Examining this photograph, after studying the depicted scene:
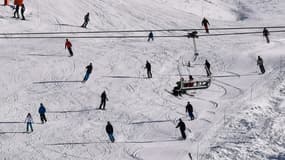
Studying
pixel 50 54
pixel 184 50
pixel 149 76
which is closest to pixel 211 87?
pixel 149 76

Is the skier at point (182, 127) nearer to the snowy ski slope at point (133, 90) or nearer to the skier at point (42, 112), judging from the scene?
the snowy ski slope at point (133, 90)

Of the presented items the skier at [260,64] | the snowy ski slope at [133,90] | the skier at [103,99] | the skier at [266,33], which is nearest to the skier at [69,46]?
the snowy ski slope at [133,90]

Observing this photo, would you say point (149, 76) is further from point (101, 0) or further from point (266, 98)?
point (101, 0)

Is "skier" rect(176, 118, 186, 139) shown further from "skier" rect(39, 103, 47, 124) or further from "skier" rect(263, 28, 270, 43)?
"skier" rect(263, 28, 270, 43)

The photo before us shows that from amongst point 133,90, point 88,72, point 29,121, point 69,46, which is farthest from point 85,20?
point 29,121

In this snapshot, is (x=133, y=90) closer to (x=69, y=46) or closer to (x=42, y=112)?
(x=69, y=46)

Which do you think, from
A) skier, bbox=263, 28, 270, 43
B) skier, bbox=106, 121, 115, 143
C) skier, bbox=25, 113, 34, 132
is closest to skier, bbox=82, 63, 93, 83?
skier, bbox=25, 113, 34, 132

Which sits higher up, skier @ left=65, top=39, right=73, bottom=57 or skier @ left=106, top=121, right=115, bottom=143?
skier @ left=65, top=39, right=73, bottom=57

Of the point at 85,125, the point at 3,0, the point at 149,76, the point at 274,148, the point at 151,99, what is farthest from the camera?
the point at 3,0

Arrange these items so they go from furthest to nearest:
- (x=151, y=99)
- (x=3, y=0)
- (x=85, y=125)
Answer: (x=3, y=0), (x=151, y=99), (x=85, y=125)
